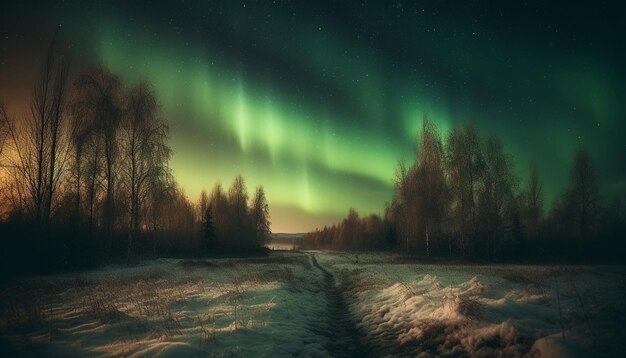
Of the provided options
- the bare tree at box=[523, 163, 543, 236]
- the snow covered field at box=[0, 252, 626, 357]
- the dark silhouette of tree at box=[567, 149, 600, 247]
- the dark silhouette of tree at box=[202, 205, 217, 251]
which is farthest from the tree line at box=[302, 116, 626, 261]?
the dark silhouette of tree at box=[202, 205, 217, 251]

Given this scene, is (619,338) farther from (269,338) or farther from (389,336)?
(269,338)

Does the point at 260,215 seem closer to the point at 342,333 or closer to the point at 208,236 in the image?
the point at 208,236

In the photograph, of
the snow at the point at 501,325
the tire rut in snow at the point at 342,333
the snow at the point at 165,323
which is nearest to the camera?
the snow at the point at 501,325

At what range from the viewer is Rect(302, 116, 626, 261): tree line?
27641mm

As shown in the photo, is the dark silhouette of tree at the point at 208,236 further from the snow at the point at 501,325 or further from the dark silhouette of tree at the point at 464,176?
the snow at the point at 501,325

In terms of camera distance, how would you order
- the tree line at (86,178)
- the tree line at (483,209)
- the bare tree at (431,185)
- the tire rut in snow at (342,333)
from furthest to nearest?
1. the bare tree at (431,185)
2. the tree line at (483,209)
3. the tree line at (86,178)
4. the tire rut in snow at (342,333)

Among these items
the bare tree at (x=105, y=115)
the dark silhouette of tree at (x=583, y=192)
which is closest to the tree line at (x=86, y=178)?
the bare tree at (x=105, y=115)

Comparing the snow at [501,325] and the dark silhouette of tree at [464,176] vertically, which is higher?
the dark silhouette of tree at [464,176]

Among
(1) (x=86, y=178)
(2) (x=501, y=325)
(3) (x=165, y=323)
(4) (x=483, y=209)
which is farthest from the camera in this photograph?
(4) (x=483, y=209)

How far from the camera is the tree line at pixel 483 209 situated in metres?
27.6

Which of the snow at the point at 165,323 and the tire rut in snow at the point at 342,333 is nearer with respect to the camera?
the snow at the point at 165,323

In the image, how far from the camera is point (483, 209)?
3058cm

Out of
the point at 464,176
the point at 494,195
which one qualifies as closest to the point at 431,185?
the point at 464,176

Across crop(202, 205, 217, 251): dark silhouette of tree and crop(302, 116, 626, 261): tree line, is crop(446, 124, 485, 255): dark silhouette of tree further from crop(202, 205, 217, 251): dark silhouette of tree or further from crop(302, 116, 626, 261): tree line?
crop(202, 205, 217, 251): dark silhouette of tree
